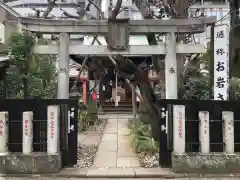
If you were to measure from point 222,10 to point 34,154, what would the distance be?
22031 millimetres

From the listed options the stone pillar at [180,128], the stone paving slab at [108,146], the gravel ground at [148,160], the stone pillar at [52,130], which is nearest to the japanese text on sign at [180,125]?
the stone pillar at [180,128]

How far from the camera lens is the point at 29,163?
834cm

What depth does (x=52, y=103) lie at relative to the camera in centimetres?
871

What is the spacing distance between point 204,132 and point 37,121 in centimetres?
421

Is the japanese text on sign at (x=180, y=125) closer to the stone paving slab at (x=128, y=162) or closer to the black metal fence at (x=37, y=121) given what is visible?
the stone paving slab at (x=128, y=162)

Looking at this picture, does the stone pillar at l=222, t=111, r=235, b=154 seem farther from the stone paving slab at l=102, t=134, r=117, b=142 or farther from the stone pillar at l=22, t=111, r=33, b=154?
the stone paving slab at l=102, t=134, r=117, b=142

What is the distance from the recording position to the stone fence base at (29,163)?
8.33m

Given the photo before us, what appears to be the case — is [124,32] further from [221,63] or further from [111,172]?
[111,172]

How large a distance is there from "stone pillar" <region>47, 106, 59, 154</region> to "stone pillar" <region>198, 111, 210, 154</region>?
358 cm

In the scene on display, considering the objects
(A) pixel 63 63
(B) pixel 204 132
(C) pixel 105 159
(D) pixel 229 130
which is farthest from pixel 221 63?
(A) pixel 63 63

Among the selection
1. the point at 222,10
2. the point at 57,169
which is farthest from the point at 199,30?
→ the point at 222,10

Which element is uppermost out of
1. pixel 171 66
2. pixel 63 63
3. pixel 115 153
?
pixel 63 63

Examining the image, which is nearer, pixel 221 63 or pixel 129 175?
pixel 129 175

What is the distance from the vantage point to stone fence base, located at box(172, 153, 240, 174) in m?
8.30
